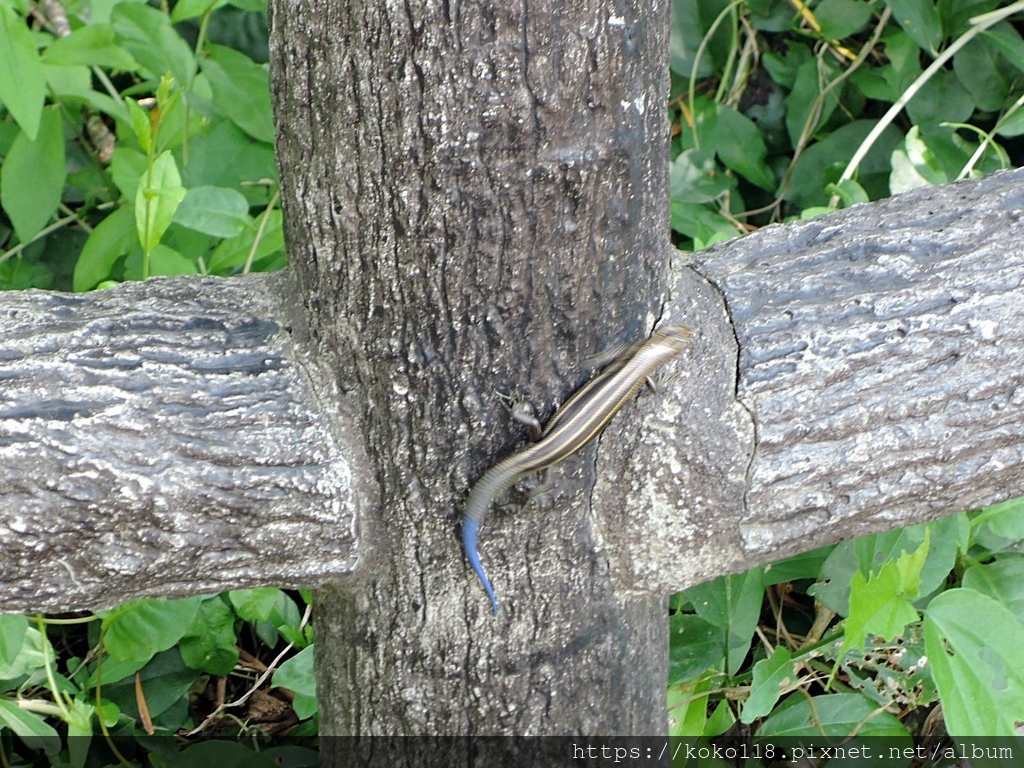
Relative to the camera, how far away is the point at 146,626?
1696mm

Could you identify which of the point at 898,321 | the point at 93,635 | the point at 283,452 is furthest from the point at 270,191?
the point at 898,321

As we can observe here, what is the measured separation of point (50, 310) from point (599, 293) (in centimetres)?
70

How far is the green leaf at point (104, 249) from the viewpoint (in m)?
2.08

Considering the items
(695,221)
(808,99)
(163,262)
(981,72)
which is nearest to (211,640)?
(163,262)

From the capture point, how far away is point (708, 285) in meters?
1.36

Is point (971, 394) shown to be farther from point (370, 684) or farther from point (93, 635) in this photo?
point (93, 635)

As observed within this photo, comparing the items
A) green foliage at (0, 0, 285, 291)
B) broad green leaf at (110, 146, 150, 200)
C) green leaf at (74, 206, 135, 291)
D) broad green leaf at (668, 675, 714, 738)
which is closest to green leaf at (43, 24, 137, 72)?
green foliage at (0, 0, 285, 291)

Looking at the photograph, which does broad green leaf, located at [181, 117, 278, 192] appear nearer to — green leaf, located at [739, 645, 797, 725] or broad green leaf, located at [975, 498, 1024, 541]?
green leaf, located at [739, 645, 797, 725]

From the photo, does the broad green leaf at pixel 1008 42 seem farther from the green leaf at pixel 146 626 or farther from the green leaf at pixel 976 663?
the green leaf at pixel 146 626

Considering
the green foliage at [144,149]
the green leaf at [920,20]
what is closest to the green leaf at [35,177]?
the green foliage at [144,149]

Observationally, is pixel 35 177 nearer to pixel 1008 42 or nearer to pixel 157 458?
pixel 157 458

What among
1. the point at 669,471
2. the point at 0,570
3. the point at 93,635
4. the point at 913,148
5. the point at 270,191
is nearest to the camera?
the point at 0,570

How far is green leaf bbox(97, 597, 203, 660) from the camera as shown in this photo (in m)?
1.69

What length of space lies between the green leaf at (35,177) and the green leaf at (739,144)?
5.46 ft
